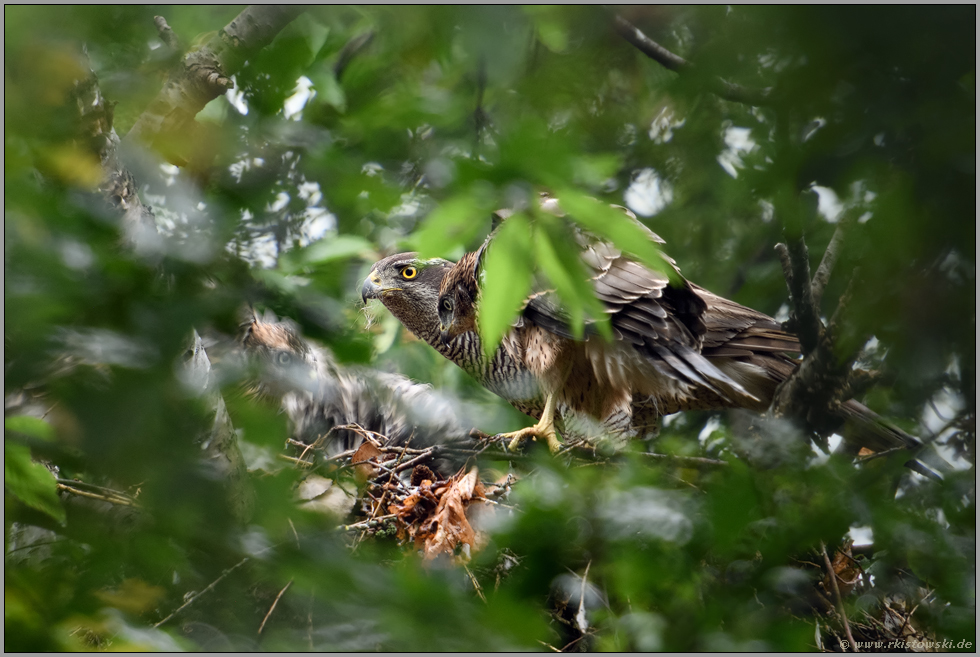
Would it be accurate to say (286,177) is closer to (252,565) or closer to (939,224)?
(252,565)

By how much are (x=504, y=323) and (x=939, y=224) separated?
52 cm

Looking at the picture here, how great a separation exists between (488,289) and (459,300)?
4.29 feet

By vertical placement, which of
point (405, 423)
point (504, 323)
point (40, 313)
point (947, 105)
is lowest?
point (405, 423)

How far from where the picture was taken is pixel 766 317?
6.35 feet

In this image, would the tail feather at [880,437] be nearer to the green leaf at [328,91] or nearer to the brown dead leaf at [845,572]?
the brown dead leaf at [845,572]

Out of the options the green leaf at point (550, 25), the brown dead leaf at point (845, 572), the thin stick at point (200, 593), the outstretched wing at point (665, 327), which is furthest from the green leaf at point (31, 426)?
the brown dead leaf at point (845, 572)

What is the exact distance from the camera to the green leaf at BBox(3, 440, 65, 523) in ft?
2.99

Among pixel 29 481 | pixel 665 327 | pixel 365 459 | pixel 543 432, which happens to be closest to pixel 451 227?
pixel 29 481

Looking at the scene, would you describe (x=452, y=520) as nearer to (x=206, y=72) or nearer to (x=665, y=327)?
(x=665, y=327)

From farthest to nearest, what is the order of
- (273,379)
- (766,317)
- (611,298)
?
1. (766,317)
2. (611,298)
3. (273,379)

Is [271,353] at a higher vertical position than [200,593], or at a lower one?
lower

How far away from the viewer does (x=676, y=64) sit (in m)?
0.99

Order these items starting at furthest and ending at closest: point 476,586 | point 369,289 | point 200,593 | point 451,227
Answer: point 369,289 → point 476,586 → point 200,593 → point 451,227

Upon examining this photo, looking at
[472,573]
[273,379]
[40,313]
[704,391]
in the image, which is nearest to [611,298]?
[704,391]
